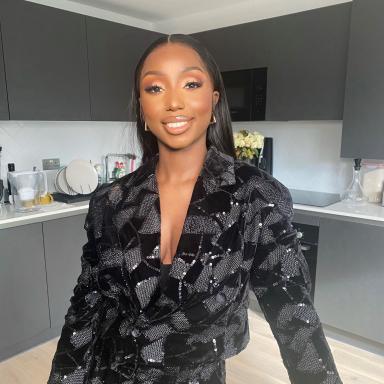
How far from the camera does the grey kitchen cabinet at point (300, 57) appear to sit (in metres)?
2.18

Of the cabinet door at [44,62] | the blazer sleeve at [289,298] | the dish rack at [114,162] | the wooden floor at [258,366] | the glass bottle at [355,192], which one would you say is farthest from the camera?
the dish rack at [114,162]

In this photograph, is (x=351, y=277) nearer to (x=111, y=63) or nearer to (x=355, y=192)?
(x=355, y=192)

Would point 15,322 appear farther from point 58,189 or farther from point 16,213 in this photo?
point 58,189

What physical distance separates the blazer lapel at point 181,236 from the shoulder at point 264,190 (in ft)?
0.10

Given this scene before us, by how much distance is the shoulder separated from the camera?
2.42 ft

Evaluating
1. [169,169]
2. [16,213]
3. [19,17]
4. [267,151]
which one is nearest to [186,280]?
[169,169]

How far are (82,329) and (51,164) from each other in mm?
2162

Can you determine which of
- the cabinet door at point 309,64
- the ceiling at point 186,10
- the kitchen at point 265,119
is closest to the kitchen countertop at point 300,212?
the kitchen at point 265,119

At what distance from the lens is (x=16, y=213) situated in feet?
7.08

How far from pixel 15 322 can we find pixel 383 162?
243 cm

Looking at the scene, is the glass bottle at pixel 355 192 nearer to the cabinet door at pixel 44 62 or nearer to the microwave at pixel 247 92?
the microwave at pixel 247 92

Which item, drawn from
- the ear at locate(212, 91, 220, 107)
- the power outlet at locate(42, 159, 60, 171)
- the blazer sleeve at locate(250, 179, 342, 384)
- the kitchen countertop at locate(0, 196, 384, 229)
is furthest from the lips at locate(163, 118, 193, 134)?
the power outlet at locate(42, 159, 60, 171)

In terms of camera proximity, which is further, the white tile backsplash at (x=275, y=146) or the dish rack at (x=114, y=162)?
the dish rack at (x=114, y=162)

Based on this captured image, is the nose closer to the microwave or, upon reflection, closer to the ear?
the ear
